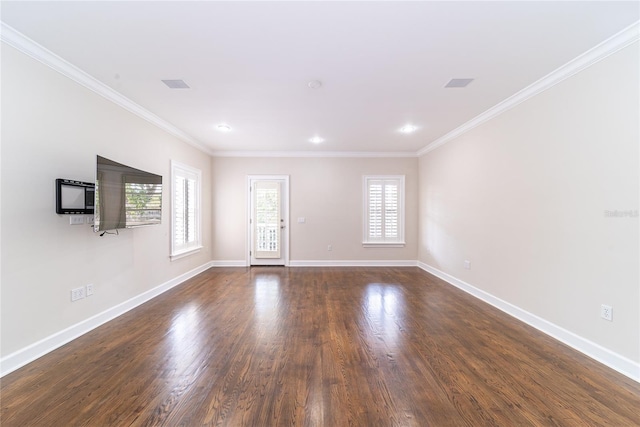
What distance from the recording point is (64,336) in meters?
2.53

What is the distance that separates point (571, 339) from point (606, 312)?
1.48ft

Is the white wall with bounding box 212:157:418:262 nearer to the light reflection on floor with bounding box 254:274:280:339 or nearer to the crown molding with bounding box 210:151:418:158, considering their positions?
the crown molding with bounding box 210:151:418:158

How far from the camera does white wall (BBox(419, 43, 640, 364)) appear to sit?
2129 mm

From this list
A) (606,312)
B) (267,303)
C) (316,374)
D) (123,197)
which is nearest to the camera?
(316,374)

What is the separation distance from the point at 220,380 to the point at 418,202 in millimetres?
5461

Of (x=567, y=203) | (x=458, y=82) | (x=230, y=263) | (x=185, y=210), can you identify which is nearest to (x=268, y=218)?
(x=230, y=263)

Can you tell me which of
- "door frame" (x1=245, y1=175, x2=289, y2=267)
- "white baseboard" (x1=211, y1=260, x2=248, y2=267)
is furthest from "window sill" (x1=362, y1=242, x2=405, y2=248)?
"white baseboard" (x1=211, y1=260, x2=248, y2=267)

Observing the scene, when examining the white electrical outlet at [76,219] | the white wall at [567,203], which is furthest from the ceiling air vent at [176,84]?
the white wall at [567,203]

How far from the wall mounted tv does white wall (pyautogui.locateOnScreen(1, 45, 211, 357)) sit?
1.12ft

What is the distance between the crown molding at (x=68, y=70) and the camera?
209 cm

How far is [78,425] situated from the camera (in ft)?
5.13

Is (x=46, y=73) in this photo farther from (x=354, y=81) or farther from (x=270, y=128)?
(x=354, y=81)

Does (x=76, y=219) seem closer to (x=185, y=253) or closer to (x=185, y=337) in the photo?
(x=185, y=337)

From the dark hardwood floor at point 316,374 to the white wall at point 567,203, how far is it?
1.34 feet
